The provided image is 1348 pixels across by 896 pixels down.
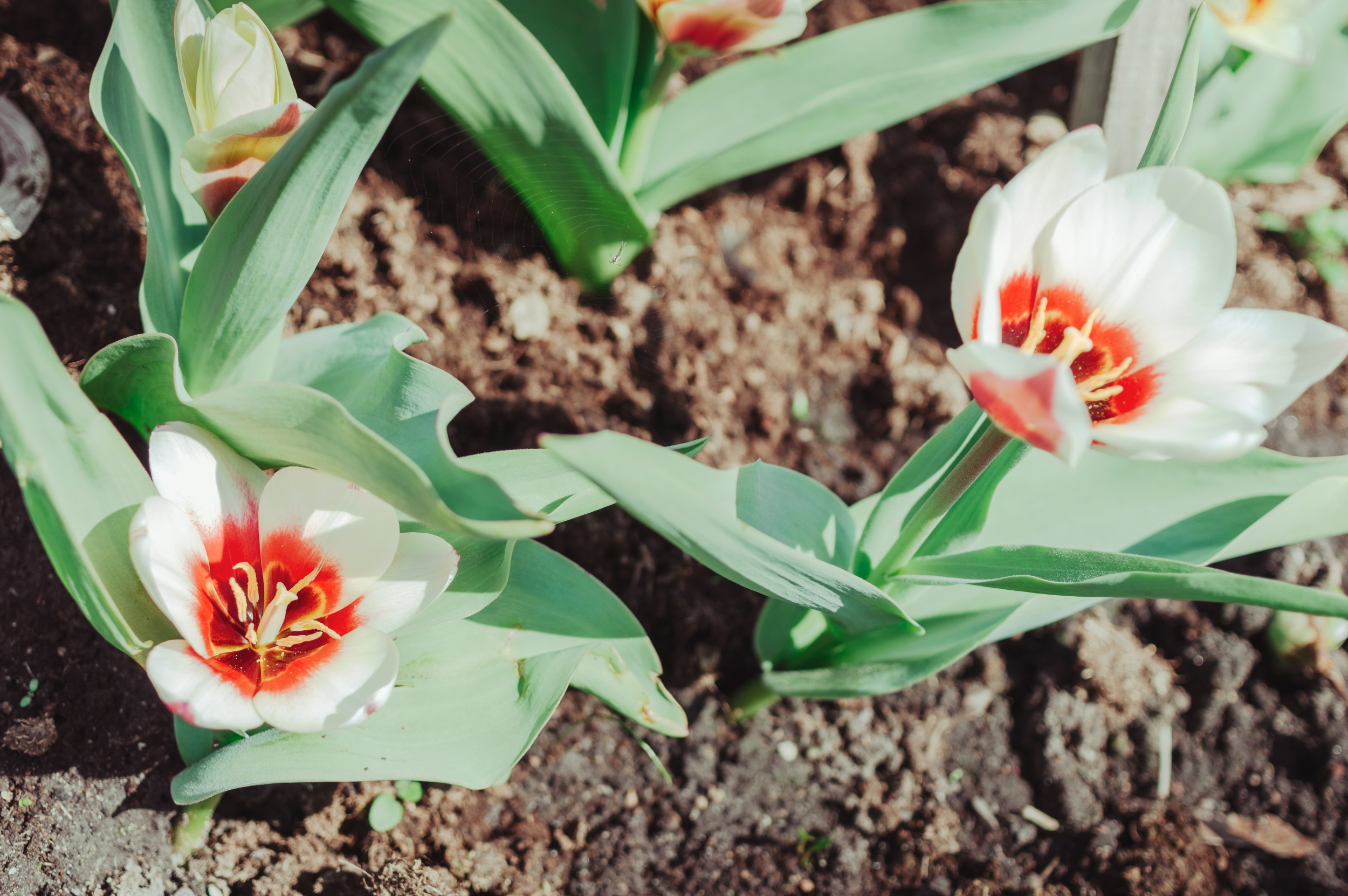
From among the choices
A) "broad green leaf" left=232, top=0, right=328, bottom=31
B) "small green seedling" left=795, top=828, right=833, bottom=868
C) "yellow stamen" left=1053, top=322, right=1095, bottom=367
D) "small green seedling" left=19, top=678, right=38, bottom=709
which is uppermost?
"broad green leaf" left=232, top=0, right=328, bottom=31

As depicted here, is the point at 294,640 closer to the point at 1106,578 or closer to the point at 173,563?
the point at 173,563

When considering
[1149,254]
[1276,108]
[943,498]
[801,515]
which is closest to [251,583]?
[801,515]

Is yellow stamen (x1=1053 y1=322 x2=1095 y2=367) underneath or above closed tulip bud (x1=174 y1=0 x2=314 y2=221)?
underneath

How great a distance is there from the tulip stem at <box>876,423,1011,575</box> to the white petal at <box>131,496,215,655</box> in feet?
2.46

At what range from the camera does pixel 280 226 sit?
0.88 meters

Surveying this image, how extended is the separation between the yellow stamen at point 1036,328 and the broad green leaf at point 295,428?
47cm

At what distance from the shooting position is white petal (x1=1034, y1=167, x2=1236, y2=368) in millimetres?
824

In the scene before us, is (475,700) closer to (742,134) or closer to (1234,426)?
(1234,426)

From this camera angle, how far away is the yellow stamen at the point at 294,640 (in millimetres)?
843

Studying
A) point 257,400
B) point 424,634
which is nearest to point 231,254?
point 257,400

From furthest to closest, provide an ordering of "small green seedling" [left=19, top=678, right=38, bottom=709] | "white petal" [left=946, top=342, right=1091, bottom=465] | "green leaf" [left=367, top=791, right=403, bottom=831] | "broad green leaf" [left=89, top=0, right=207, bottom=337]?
1. "green leaf" [left=367, top=791, right=403, bottom=831]
2. "small green seedling" [left=19, top=678, right=38, bottom=709]
3. "broad green leaf" [left=89, top=0, right=207, bottom=337]
4. "white petal" [left=946, top=342, right=1091, bottom=465]

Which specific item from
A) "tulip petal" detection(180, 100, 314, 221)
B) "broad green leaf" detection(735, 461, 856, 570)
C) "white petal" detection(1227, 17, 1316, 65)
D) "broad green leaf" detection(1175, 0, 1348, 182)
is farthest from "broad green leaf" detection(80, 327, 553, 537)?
"broad green leaf" detection(1175, 0, 1348, 182)

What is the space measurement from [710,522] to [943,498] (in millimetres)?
308

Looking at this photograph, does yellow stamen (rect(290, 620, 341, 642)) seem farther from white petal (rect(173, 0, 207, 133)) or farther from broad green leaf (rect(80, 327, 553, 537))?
white petal (rect(173, 0, 207, 133))
